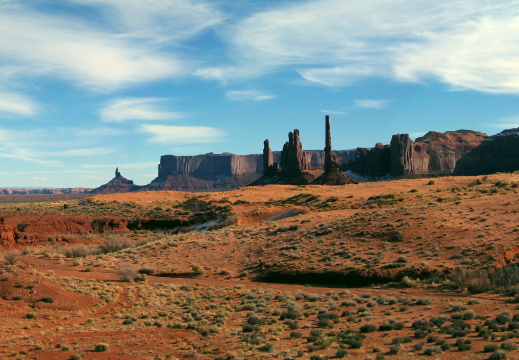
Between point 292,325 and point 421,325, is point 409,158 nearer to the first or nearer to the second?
point 421,325

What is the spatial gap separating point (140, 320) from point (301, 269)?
42.4 feet

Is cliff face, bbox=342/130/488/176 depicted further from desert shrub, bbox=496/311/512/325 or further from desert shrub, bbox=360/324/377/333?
desert shrub, bbox=360/324/377/333

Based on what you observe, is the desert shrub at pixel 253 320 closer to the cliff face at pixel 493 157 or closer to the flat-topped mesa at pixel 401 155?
the cliff face at pixel 493 157

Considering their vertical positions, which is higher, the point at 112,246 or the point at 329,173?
the point at 329,173

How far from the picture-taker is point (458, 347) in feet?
45.3

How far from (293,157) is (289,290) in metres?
108

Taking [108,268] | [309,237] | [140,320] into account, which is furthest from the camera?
[309,237]

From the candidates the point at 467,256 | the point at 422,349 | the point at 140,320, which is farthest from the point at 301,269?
the point at 422,349

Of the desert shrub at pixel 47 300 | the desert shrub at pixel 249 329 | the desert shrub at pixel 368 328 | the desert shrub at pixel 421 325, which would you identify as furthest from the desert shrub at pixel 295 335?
the desert shrub at pixel 47 300

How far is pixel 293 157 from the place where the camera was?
132 m

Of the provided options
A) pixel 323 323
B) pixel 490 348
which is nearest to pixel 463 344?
pixel 490 348

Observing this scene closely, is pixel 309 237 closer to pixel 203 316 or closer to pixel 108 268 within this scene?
pixel 108 268

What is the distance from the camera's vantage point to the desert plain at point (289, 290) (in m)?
14.9

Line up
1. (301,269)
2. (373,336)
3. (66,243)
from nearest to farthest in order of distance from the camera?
(373,336) < (301,269) < (66,243)
